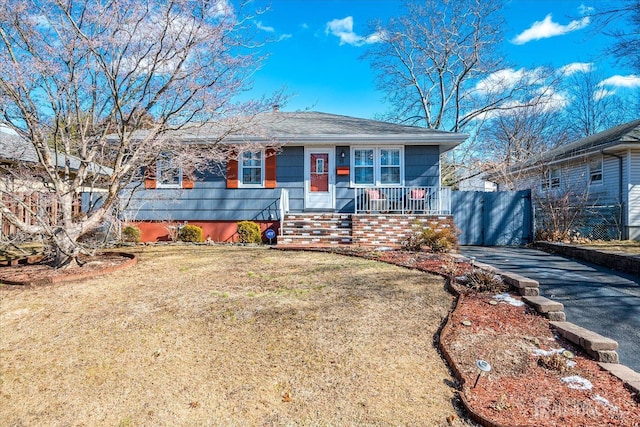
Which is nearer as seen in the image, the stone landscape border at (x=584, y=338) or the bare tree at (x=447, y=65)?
the stone landscape border at (x=584, y=338)

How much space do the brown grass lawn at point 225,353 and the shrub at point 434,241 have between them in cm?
282

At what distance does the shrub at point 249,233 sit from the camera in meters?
9.92

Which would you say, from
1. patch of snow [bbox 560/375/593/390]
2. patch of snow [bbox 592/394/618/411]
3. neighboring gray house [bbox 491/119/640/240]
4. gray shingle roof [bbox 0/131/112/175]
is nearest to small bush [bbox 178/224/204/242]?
gray shingle roof [bbox 0/131/112/175]

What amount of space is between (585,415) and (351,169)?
9053 millimetres

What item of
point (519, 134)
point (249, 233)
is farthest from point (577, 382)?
point (519, 134)

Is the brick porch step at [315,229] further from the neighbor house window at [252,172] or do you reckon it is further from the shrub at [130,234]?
the shrub at [130,234]

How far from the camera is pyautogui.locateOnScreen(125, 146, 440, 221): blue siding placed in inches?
426

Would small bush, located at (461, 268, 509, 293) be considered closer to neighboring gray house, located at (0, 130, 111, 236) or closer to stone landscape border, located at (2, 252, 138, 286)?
stone landscape border, located at (2, 252, 138, 286)

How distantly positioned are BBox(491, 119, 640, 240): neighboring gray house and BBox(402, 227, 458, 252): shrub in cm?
512

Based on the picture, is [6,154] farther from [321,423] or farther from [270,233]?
[321,423]

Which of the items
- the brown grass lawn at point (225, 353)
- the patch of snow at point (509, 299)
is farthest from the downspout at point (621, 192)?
the brown grass lawn at point (225, 353)

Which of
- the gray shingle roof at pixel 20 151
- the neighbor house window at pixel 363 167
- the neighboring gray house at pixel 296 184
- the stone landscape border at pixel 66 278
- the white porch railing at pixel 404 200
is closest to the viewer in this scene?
the stone landscape border at pixel 66 278

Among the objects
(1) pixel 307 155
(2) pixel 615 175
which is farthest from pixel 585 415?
(2) pixel 615 175

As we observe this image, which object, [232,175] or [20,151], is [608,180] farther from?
[20,151]
